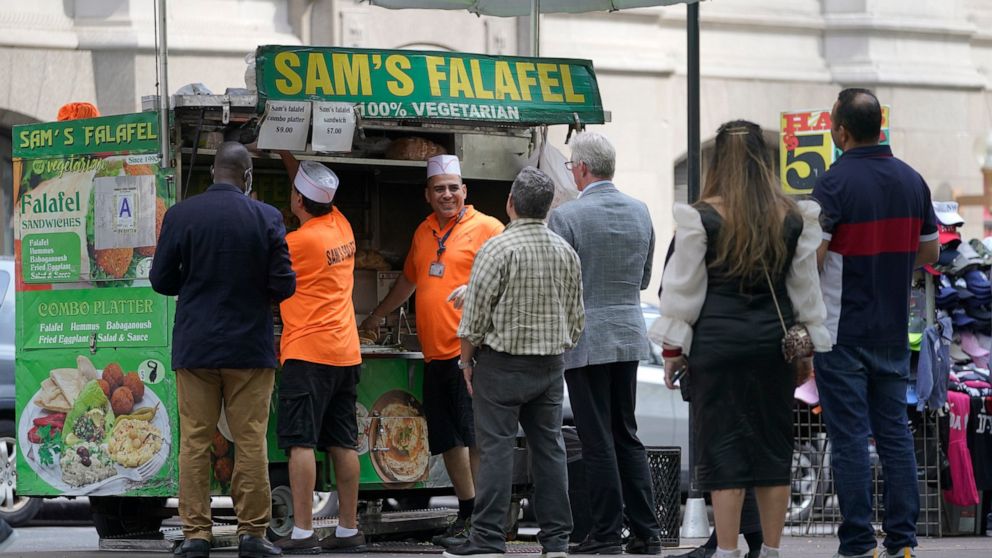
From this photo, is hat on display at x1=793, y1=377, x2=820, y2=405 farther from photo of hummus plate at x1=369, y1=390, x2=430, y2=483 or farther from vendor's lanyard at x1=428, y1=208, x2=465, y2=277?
vendor's lanyard at x1=428, y1=208, x2=465, y2=277

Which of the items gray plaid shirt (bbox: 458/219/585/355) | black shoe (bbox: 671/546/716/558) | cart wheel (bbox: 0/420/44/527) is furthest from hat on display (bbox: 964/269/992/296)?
cart wheel (bbox: 0/420/44/527)

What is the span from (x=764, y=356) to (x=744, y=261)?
0.39 m

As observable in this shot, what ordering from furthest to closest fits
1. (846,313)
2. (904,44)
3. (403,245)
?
(904,44) < (403,245) < (846,313)

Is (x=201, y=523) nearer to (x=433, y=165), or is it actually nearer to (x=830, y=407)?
(x=433, y=165)

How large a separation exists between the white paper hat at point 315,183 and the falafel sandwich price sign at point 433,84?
0.38 meters

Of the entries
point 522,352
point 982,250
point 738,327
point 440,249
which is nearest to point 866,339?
point 738,327

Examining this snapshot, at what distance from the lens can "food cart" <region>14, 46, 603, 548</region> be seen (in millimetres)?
9469

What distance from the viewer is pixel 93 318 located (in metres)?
9.59

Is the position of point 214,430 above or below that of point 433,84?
below

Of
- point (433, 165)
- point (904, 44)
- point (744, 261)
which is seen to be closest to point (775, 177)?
point (744, 261)

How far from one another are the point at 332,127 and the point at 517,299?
5.76ft

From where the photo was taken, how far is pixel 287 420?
9398 millimetres

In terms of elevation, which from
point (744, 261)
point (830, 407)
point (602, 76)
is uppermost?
point (602, 76)

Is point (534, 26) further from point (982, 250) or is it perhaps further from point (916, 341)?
point (982, 250)
